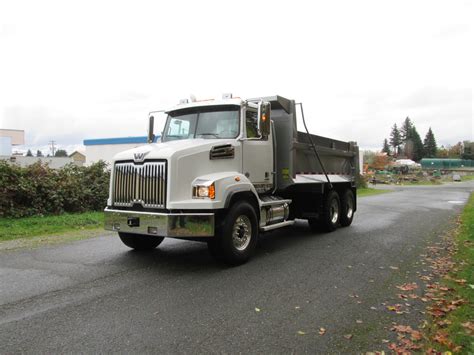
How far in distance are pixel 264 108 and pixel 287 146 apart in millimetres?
1594

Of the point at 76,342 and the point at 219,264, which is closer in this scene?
the point at 76,342

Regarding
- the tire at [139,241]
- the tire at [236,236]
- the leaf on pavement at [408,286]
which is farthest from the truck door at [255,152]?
the leaf on pavement at [408,286]

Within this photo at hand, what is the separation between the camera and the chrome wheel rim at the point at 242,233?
22.2ft

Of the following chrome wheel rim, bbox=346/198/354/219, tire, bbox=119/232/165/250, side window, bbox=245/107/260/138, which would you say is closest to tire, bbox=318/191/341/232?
chrome wheel rim, bbox=346/198/354/219

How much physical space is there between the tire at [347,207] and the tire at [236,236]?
5.14 metres

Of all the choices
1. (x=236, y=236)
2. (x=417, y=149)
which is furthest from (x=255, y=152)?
(x=417, y=149)

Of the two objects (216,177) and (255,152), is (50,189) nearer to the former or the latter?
(255,152)

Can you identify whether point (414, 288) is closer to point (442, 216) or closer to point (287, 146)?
point (287, 146)

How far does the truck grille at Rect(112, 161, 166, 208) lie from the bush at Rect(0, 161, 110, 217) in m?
6.02

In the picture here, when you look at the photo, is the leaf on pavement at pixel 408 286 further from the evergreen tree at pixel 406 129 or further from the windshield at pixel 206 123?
the evergreen tree at pixel 406 129

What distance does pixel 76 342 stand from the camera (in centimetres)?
383

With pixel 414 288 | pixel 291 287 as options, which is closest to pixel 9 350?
pixel 291 287

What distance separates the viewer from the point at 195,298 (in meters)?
5.12

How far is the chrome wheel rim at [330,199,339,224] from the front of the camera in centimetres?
1073
